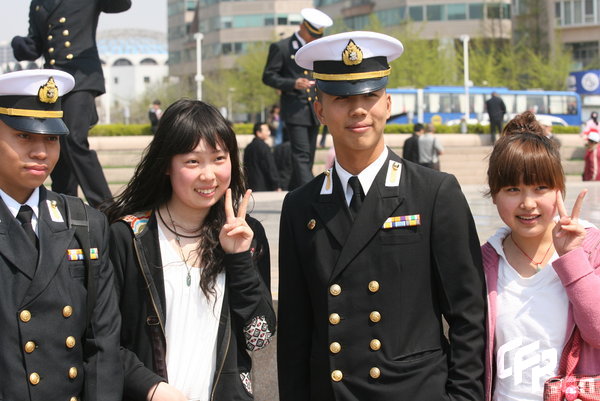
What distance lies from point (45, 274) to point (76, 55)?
4.17 metres

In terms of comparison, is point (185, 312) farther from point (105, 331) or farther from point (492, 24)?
point (492, 24)

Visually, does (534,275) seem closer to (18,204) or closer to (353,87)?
(353,87)

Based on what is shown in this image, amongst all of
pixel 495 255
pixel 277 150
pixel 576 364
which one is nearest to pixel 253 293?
pixel 495 255

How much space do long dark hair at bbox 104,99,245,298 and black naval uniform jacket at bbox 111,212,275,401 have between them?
0.11 meters

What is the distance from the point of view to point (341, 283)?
3172 millimetres

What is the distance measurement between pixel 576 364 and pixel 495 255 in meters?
0.50

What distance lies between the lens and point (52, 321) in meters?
2.98

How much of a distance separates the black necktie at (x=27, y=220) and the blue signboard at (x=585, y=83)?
62.2 meters

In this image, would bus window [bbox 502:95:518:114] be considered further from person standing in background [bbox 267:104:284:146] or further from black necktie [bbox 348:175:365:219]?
black necktie [bbox 348:175:365:219]

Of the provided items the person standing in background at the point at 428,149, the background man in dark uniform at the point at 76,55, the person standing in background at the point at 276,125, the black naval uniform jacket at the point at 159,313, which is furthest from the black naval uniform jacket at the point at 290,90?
the person standing in background at the point at 276,125

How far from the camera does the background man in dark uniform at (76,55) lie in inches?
267

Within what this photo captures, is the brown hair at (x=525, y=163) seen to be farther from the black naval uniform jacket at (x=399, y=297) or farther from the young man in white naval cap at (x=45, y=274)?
the young man in white naval cap at (x=45, y=274)

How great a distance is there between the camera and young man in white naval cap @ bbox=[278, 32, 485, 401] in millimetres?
3115

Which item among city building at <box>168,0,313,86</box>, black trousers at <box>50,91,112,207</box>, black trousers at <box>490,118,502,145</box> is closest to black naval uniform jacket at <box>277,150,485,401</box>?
black trousers at <box>50,91,112,207</box>
